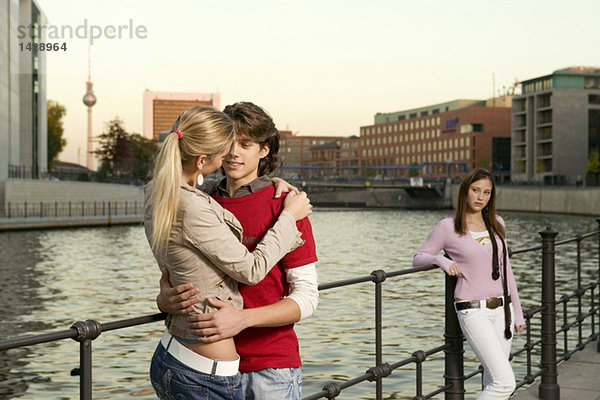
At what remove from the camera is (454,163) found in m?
143

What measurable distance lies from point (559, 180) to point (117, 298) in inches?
3188

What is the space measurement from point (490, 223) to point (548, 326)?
168cm

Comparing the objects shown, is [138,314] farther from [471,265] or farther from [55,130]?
[55,130]

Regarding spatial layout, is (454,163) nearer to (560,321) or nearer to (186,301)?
(560,321)

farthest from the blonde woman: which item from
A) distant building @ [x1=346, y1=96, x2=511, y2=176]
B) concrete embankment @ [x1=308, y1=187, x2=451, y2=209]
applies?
distant building @ [x1=346, y1=96, x2=511, y2=176]

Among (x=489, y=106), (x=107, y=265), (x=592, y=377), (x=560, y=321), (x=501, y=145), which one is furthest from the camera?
(x=489, y=106)

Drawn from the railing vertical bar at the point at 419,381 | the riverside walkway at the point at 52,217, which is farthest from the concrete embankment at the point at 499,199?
the railing vertical bar at the point at 419,381

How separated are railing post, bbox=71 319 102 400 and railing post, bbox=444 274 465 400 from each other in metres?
2.95

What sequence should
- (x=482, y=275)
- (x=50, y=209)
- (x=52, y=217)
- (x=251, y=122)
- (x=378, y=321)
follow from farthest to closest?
(x=50, y=209) → (x=52, y=217) → (x=482, y=275) → (x=378, y=321) → (x=251, y=122)

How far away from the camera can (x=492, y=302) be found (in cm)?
507

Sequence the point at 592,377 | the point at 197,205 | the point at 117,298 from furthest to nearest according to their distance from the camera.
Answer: the point at 117,298 → the point at 592,377 → the point at 197,205

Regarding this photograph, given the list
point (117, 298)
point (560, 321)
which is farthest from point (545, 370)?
point (117, 298)

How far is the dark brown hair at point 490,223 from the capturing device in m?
5.08

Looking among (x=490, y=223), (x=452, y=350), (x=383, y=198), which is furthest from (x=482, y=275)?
(x=383, y=198)
